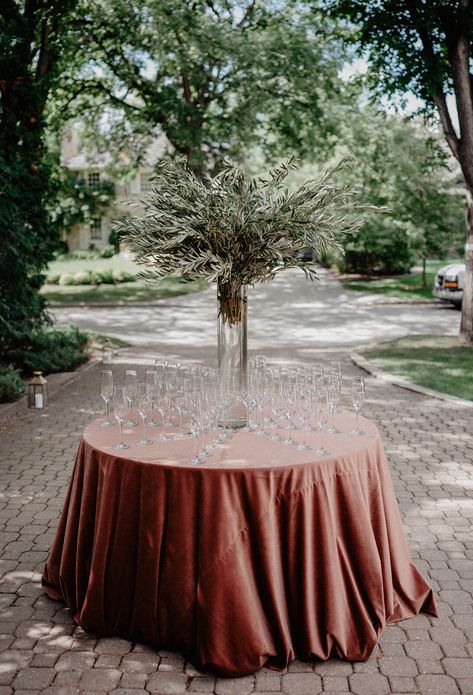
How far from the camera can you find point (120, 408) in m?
4.53

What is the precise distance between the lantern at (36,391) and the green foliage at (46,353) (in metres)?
2.21

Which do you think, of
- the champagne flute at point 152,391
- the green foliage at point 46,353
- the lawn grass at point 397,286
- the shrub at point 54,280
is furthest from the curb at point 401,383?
the shrub at point 54,280

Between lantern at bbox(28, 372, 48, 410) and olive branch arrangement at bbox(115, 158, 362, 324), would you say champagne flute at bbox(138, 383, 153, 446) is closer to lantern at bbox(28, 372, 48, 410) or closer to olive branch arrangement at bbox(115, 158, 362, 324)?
olive branch arrangement at bbox(115, 158, 362, 324)

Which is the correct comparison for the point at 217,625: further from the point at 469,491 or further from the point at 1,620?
the point at 469,491

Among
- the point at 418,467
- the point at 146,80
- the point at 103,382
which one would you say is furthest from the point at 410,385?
the point at 146,80

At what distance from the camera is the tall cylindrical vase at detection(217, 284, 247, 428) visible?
4652mm

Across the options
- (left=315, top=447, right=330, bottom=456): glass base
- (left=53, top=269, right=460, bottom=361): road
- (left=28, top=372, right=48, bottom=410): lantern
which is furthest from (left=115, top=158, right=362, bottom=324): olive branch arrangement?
(left=53, top=269, right=460, bottom=361): road

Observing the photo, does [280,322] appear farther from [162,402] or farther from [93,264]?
[93,264]

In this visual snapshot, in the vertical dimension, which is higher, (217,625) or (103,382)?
(103,382)

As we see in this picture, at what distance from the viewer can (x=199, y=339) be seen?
1703 centimetres

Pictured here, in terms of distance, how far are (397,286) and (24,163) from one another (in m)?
20.5

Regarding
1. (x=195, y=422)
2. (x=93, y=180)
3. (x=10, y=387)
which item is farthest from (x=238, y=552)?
(x=93, y=180)

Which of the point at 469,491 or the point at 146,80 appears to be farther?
the point at 146,80

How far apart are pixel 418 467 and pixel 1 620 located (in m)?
4.66
